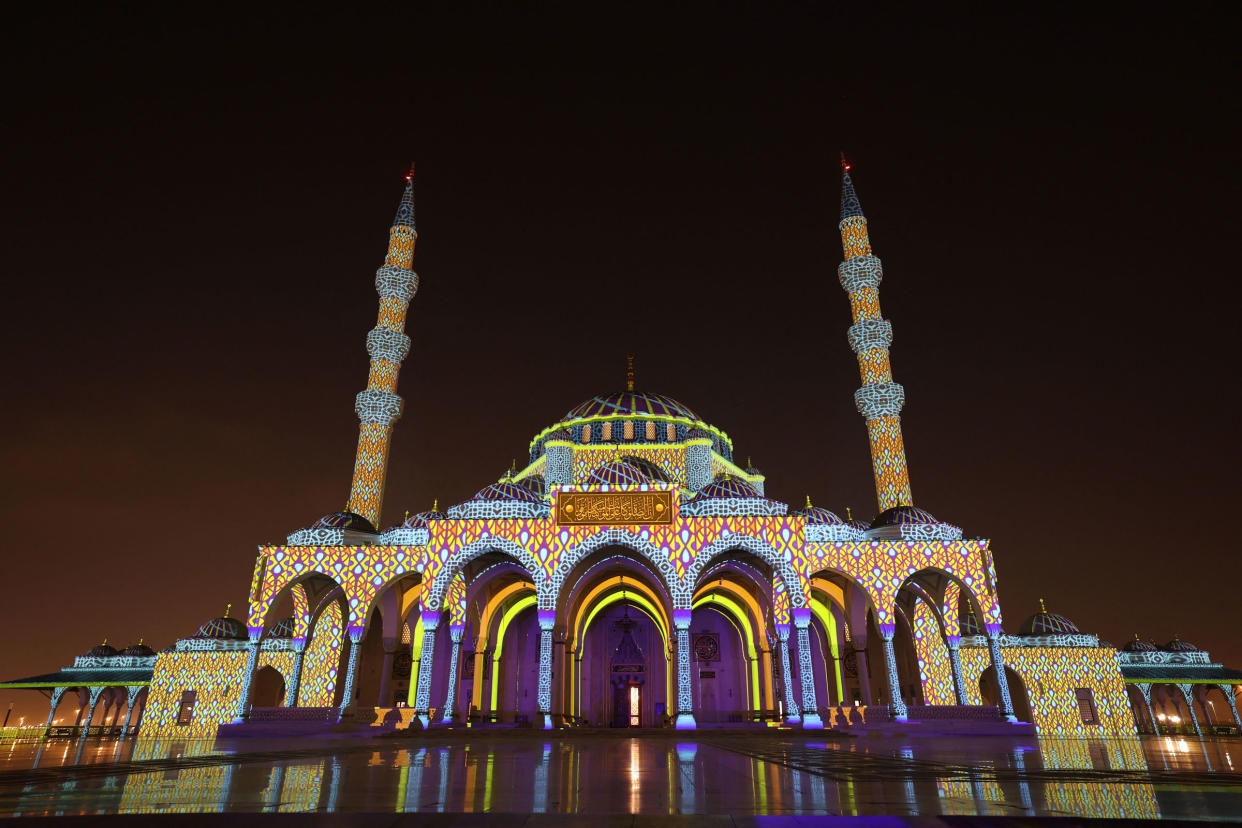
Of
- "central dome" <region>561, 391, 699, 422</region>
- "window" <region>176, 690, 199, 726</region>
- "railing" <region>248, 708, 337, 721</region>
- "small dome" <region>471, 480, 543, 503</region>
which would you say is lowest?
"railing" <region>248, 708, 337, 721</region>

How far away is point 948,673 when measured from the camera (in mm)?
19812

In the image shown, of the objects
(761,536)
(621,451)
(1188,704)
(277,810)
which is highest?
(621,451)

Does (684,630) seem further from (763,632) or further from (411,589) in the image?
(411,589)

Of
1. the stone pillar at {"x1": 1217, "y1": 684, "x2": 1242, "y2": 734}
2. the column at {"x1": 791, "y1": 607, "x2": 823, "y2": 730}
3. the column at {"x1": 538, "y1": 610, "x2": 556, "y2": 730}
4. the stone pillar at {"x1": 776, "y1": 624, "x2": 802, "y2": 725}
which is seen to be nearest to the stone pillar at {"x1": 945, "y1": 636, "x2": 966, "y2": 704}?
the column at {"x1": 791, "y1": 607, "x2": 823, "y2": 730}

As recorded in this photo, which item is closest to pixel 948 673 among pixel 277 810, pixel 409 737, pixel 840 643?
pixel 840 643

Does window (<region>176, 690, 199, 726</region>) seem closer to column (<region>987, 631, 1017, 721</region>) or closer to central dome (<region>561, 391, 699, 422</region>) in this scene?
central dome (<region>561, 391, 699, 422</region>)

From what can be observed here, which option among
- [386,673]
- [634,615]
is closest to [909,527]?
[634,615]

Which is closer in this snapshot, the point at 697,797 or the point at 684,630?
the point at 697,797

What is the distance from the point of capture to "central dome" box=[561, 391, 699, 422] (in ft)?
84.8

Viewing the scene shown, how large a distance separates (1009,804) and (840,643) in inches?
770

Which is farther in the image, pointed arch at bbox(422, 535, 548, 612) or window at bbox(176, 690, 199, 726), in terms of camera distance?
window at bbox(176, 690, 199, 726)

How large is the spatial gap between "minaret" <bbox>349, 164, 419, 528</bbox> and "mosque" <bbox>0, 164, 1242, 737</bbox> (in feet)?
0.31

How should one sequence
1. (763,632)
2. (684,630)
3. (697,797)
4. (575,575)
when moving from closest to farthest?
(697,797) → (684,630) → (575,575) → (763,632)

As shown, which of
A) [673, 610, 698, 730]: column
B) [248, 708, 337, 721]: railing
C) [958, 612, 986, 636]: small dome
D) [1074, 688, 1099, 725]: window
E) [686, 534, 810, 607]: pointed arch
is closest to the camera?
[248, 708, 337, 721]: railing
